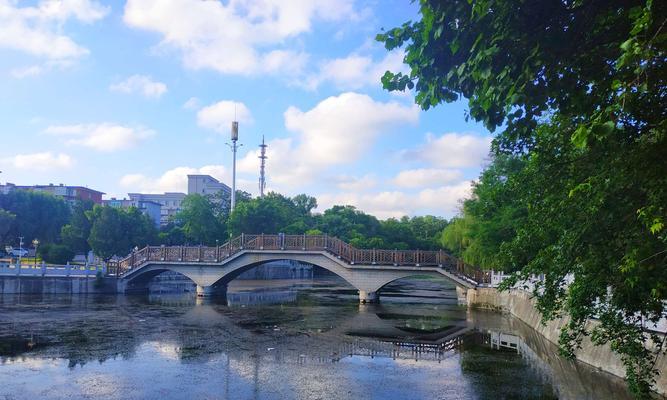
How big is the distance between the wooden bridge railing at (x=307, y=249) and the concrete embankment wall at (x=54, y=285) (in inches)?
55.7

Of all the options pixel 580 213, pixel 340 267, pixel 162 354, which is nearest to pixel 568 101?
pixel 580 213

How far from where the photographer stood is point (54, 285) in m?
35.5

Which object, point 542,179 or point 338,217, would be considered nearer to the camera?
point 542,179

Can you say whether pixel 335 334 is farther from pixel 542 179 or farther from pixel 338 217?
pixel 338 217

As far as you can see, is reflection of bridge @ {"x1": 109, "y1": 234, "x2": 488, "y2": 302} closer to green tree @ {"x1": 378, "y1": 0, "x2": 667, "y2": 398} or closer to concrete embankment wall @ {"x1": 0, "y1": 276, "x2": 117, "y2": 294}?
concrete embankment wall @ {"x1": 0, "y1": 276, "x2": 117, "y2": 294}

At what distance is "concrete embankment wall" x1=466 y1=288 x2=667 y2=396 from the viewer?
11000 millimetres

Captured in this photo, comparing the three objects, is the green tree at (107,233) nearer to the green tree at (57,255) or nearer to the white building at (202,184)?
the green tree at (57,255)

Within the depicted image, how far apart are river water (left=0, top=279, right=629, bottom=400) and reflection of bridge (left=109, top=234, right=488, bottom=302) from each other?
3.86m

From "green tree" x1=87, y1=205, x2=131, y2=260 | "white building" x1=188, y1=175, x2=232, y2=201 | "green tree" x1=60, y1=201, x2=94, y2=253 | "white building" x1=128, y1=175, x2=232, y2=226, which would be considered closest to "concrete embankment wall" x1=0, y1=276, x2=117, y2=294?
"green tree" x1=87, y1=205, x2=131, y2=260

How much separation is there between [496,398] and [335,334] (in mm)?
9639

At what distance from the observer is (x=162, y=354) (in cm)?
1572

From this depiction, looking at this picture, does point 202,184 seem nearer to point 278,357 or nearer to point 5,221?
point 5,221

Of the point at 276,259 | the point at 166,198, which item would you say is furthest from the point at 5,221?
the point at 166,198

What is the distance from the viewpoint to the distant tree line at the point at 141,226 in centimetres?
5144
